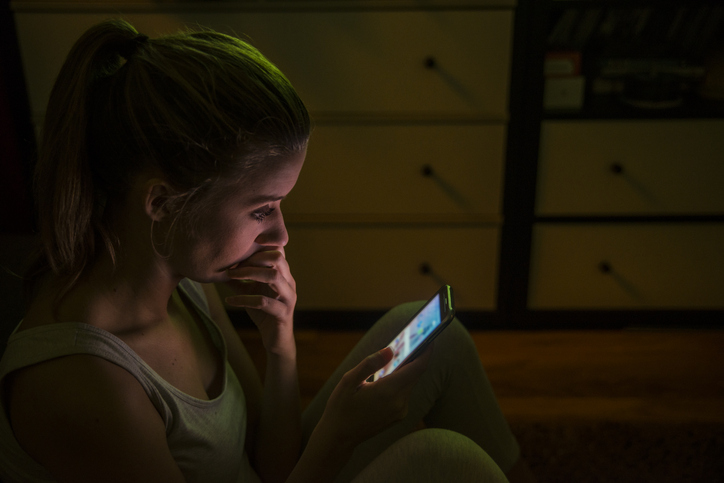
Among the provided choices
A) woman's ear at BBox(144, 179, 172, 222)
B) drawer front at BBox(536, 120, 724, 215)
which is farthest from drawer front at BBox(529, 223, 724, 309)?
woman's ear at BBox(144, 179, 172, 222)

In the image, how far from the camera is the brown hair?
23.1 inches

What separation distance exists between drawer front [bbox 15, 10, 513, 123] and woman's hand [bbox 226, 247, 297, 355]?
821mm

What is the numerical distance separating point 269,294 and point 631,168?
3.79 feet

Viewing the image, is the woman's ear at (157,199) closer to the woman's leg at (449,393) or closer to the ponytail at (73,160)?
the ponytail at (73,160)

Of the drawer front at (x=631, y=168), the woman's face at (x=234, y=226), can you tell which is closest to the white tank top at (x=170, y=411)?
the woman's face at (x=234, y=226)

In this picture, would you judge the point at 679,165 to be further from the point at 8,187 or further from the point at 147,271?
the point at 8,187

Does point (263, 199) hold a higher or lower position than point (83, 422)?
higher

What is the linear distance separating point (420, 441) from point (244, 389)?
0.35 m

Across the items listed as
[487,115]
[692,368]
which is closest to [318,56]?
[487,115]

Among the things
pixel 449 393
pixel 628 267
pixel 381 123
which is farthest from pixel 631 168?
pixel 449 393

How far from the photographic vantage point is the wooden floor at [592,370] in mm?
1464

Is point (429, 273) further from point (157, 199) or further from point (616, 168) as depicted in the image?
point (157, 199)

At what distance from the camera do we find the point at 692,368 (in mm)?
1631

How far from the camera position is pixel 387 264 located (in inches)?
67.5
